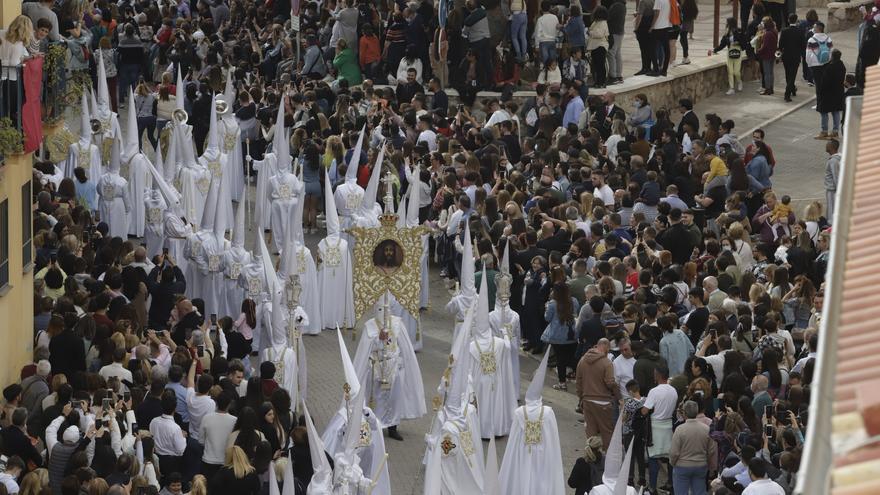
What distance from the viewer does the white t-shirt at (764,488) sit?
1383 cm

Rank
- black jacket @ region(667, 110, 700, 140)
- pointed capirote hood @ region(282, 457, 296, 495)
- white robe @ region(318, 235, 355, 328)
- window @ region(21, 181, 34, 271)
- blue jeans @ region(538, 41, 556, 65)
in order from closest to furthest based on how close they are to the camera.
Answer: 1. pointed capirote hood @ region(282, 457, 296, 495)
2. window @ region(21, 181, 34, 271)
3. white robe @ region(318, 235, 355, 328)
4. black jacket @ region(667, 110, 700, 140)
5. blue jeans @ region(538, 41, 556, 65)

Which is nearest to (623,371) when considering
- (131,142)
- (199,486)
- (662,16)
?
(199,486)

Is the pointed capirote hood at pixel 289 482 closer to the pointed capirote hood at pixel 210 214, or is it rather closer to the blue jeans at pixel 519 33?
the pointed capirote hood at pixel 210 214

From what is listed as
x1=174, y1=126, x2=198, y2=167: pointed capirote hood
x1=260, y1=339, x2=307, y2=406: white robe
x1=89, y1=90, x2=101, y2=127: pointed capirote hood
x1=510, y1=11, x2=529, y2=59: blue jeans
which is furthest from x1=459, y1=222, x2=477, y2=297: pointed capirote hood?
x1=510, y1=11, x2=529, y2=59: blue jeans

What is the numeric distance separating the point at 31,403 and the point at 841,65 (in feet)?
49.2

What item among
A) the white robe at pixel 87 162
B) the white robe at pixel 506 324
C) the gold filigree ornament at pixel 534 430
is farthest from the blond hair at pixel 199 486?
the white robe at pixel 87 162

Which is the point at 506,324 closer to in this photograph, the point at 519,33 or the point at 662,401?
the point at 662,401

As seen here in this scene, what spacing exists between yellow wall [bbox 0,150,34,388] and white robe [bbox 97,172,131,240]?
15.9 feet

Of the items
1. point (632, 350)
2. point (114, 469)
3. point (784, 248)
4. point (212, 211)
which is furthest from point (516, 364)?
point (114, 469)

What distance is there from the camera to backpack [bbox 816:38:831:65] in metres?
28.3

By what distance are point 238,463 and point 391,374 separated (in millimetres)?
4642

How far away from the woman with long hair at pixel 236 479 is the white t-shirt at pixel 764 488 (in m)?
3.92

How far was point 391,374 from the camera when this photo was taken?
18781 mm

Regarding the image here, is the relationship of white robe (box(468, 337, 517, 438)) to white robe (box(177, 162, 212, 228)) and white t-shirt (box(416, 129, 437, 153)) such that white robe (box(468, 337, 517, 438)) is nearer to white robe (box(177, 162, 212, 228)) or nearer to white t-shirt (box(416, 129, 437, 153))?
white robe (box(177, 162, 212, 228))
